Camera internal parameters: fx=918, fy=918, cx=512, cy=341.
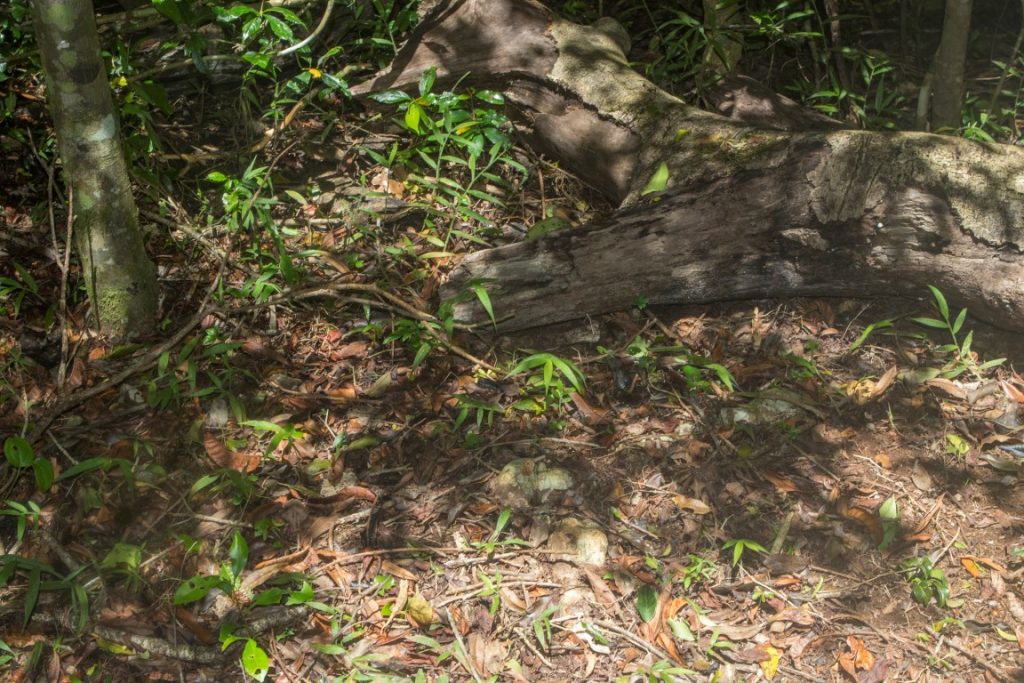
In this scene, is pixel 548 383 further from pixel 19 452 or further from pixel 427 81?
pixel 19 452

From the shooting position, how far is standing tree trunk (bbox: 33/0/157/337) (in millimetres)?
3062

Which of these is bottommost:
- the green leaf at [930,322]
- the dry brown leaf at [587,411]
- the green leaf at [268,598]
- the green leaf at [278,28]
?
the green leaf at [268,598]

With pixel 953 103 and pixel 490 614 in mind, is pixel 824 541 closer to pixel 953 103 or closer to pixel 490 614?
pixel 490 614

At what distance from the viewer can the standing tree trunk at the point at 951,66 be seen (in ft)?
13.1

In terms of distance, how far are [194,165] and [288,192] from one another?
0.51m

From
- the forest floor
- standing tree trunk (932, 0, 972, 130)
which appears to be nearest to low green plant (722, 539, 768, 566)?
the forest floor

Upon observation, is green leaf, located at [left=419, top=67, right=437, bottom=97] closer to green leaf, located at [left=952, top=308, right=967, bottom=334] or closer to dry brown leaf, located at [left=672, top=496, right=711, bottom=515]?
dry brown leaf, located at [left=672, top=496, right=711, bottom=515]

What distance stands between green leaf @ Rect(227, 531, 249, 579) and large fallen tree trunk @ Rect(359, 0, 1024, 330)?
1.25 metres

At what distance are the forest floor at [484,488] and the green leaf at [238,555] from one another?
1.8 inches

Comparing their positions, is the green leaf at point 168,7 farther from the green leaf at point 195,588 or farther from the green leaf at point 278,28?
the green leaf at point 195,588

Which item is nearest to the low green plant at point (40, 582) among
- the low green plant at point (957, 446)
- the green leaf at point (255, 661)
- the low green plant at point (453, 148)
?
the green leaf at point (255, 661)

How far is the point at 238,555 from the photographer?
282 centimetres

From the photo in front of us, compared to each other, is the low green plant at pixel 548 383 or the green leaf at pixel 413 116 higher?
the green leaf at pixel 413 116

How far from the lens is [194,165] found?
4.33 metres
